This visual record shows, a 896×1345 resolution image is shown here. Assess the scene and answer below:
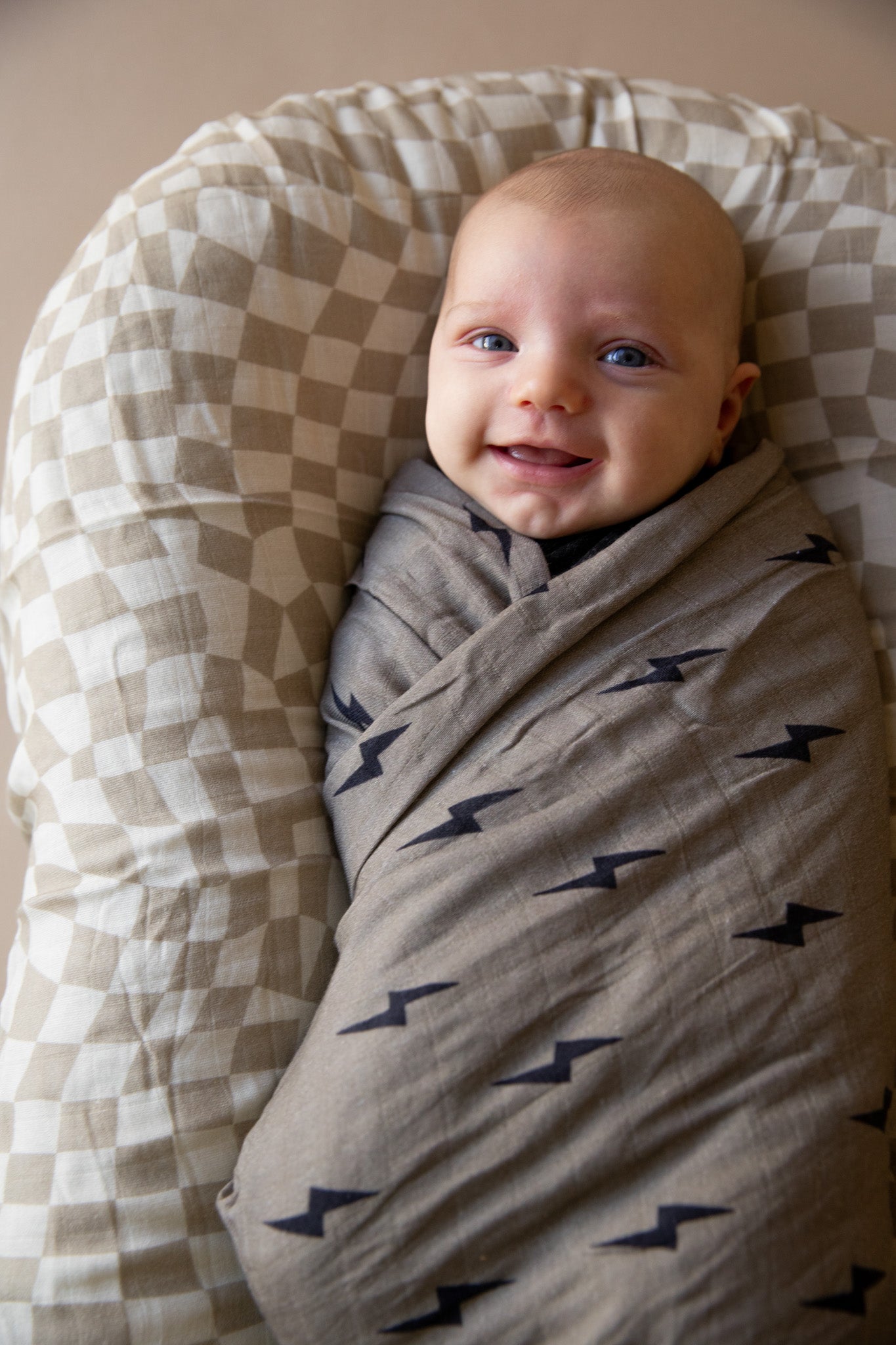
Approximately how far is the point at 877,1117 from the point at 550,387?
62cm

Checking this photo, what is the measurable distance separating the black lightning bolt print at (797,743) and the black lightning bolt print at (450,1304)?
440 millimetres

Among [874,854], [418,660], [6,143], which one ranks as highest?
[6,143]

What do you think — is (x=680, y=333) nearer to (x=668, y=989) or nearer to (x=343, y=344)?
(x=343, y=344)

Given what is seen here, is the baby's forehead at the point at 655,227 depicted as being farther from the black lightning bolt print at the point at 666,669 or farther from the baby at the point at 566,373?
the black lightning bolt print at the point at 666,669

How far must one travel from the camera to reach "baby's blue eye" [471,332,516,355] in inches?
39.2

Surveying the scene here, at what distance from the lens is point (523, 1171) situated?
2.53 ft

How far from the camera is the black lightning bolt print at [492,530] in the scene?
1.01m

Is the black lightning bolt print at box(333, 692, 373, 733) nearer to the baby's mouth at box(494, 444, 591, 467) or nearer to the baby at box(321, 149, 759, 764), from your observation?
the baby at box(321, 149, 759, 764)

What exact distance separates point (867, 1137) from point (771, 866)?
20 cm

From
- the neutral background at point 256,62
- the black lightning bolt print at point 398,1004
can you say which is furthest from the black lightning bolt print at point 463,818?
the neutral background at point 256,62

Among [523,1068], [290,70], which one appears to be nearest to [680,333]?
[523,1068]

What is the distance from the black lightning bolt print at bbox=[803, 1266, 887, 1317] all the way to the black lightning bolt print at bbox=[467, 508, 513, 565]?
62 cm

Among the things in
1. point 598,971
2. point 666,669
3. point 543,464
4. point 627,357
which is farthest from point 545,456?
point 598,971

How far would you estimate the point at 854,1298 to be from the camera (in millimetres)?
741
